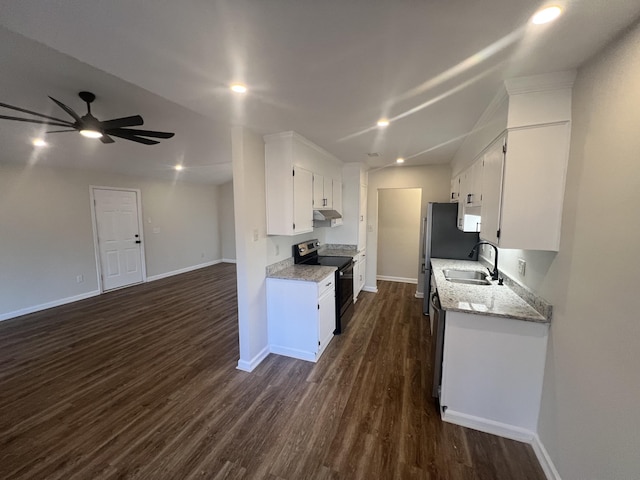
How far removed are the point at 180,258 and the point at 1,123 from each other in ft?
13.7

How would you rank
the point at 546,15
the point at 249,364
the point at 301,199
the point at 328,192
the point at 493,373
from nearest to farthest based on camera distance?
1. the point at 546,15
2. the point at 493,373
3. the point at 249,364
4. the point at 301,199
5. the point at 328,192

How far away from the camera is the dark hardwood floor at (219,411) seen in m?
1.62

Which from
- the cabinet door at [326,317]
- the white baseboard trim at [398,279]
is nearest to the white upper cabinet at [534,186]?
the cabinet door at [326,317]

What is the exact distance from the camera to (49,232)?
4.19 meters

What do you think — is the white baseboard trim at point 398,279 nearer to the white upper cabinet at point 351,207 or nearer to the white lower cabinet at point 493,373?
the white upper cabinet at point 351,207

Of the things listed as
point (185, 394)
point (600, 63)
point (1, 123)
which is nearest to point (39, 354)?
point (185, 394)

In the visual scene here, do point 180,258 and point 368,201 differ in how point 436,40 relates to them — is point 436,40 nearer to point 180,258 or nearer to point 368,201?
point 368,201

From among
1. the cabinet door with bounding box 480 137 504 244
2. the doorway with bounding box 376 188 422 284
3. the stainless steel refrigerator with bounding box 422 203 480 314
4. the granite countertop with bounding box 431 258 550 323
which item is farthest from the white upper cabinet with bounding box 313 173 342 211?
the doorway with bounding box 376 188 422 284

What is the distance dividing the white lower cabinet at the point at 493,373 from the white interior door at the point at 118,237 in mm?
6005

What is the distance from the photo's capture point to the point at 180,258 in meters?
6.61

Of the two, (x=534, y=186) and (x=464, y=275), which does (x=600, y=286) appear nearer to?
(x=534, y=186)

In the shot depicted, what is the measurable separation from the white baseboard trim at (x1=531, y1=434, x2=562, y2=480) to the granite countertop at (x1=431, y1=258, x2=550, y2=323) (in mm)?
811

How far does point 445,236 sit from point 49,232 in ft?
20.6

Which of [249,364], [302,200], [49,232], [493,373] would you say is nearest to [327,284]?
[302,200]
